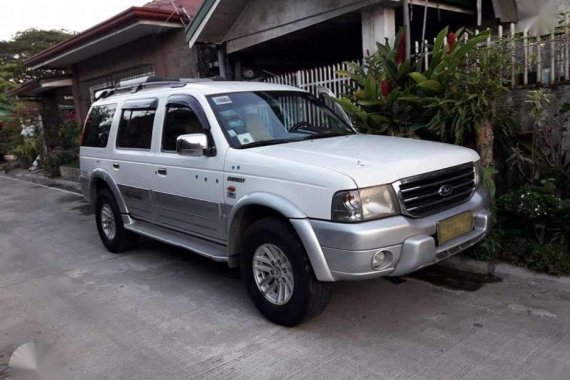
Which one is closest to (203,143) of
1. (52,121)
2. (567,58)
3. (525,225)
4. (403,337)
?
(403,337)

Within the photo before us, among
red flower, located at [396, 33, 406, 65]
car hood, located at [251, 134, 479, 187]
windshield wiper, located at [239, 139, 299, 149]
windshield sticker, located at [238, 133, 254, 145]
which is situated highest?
A: red flower, located at [396, 33, 406, 65]

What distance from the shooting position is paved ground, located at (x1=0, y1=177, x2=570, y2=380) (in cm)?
321

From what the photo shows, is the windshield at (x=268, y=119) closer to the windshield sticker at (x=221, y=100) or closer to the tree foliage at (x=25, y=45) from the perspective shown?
the windshield sticker at (x=221, y=100)

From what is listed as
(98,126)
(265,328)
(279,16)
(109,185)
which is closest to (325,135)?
(265,328)

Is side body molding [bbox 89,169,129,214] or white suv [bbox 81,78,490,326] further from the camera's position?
side body molding [bbox 89,169,129,214]

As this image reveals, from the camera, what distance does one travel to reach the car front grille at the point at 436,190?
3.41m

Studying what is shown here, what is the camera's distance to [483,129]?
5.11 metres

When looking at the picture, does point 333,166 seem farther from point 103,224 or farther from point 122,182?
point 103,224

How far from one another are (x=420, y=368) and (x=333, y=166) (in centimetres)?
141

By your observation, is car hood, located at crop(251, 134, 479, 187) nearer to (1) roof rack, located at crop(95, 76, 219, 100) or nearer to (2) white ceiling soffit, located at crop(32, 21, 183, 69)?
(1) roof rack, located at crop(95, 76, 219, 100)

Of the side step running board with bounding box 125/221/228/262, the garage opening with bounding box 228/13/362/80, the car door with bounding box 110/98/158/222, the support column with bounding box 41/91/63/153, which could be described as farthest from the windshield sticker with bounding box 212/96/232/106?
the support column with bounding box 41/91/63/153

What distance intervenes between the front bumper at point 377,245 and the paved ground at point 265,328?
22.5 inches

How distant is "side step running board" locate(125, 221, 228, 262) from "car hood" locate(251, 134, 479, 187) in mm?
977

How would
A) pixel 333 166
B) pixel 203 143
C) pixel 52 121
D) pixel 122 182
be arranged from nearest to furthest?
pixel 333 166 → pixel 203 143 → pixel 122 182 → pixel 52 121
